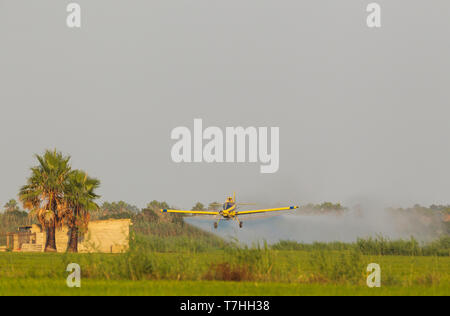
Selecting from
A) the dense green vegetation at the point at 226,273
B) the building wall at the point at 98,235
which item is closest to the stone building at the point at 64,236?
the building wall at the point at 98,235

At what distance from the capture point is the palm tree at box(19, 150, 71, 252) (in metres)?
64.2

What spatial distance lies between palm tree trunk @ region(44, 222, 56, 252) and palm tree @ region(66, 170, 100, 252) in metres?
1.61

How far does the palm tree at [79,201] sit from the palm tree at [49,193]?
70 cm

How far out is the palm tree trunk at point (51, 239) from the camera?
63.7 meters

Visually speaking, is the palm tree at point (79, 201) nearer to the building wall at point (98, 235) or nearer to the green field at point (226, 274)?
the building wall at point (98, 235)

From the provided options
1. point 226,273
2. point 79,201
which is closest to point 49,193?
point 79,201

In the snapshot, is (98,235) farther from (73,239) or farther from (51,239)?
(51,239)

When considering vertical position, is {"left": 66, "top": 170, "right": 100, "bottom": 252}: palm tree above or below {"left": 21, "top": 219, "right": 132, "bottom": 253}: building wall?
above

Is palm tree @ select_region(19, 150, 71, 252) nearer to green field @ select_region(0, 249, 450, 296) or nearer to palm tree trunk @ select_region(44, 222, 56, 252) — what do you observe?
palm tree trunk @ select_region(44, 222, 56, 252)

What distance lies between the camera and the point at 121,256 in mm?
22688

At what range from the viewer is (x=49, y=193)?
65.4 m

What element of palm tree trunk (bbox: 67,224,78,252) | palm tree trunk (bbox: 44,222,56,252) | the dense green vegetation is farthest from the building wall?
the dense green vegetation
